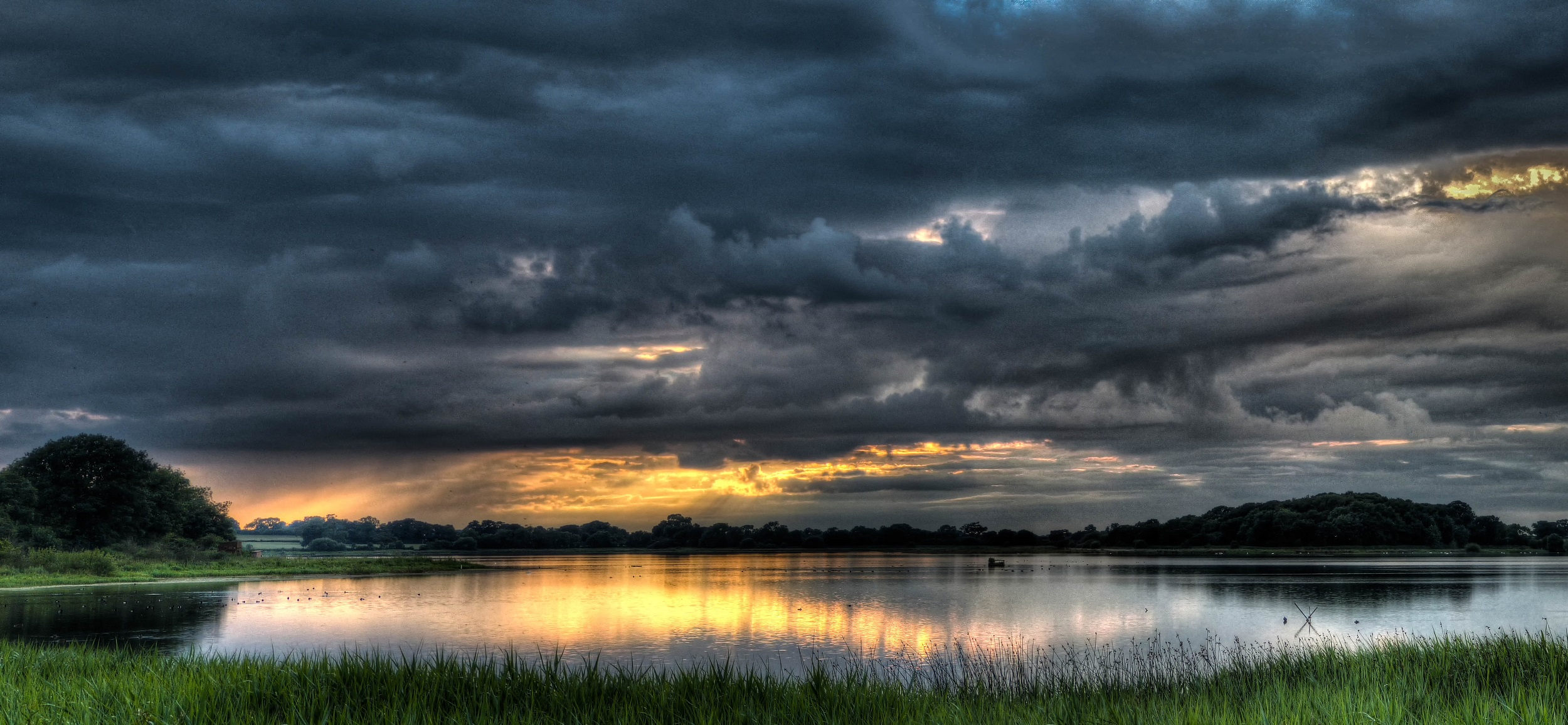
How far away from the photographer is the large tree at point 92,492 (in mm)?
87000

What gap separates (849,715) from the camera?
511 inches

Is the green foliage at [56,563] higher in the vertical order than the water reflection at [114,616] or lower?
higher

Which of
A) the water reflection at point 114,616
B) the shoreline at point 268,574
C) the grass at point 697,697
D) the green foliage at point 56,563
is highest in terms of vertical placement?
the grass at point 697,697

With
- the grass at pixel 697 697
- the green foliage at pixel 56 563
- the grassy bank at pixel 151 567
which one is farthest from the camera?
the green foliage at pixel 56 563

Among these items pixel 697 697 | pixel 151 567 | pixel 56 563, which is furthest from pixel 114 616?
pixel 151 567

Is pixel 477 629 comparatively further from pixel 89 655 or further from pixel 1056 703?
pixel 1056 703

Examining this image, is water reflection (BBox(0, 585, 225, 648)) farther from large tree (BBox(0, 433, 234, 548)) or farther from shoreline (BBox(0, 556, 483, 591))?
large tree (BBox(0, 433, 234, 548))

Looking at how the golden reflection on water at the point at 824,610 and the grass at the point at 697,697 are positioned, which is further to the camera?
the golden reflection on water at the point at 824,610

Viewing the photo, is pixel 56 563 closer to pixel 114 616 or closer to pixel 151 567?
pixel 151 567

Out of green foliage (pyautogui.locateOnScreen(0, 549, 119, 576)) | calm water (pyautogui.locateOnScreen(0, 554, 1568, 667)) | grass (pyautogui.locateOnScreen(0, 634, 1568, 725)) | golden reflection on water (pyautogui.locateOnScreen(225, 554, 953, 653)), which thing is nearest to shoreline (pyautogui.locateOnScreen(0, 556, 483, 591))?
green foliage (pyautogui.locateOnScreen(0, 549, 119, 576))

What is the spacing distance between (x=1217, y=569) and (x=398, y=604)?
8056 centimetres

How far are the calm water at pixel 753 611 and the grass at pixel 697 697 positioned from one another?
28.4 feet

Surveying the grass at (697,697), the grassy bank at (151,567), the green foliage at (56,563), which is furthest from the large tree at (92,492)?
the grass at (697,697)

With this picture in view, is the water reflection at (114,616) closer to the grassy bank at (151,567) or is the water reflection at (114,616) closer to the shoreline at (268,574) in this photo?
the shoreline at (268,574)
